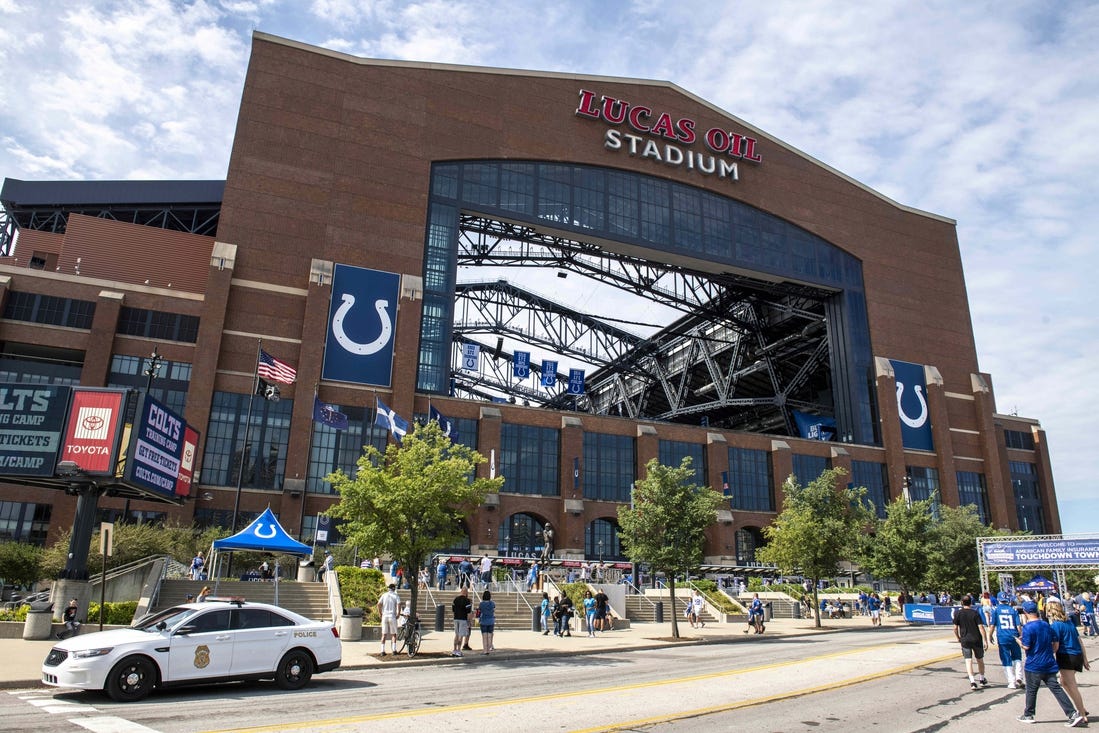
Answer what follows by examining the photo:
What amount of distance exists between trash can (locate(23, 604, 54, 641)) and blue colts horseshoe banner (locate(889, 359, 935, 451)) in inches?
2285

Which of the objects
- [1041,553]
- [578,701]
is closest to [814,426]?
[1041,553]

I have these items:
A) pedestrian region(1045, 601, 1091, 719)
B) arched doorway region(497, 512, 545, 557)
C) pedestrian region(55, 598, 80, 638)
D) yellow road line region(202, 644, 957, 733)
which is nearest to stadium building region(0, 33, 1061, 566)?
arched doorway region(497, 512, 545, 557)

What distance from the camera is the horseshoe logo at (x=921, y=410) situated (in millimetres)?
61812

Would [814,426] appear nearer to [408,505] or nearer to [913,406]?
[913,406]

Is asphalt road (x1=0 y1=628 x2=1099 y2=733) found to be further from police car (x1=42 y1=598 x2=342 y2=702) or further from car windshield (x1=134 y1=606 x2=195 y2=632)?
car windshield (x1=134 y1=606 x2=195 y2=632)

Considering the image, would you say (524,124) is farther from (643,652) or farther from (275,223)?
(643,652)

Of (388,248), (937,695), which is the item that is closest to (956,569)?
(937,695)

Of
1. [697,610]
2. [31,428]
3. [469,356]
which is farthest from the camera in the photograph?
[469,356]

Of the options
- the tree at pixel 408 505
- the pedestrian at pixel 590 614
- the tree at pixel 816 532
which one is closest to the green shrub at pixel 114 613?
the tree at pixel 408 505

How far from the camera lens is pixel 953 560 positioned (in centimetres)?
4172

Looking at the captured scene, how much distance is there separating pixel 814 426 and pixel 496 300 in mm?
29220

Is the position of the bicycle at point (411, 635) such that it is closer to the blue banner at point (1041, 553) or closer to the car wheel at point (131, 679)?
the car wheel at point (131, 679)

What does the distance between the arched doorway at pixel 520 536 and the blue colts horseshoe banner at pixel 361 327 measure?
39.5 feet

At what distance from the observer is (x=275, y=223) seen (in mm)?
46750
